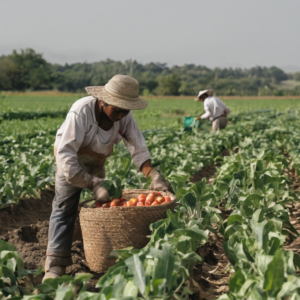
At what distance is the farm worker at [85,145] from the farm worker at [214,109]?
803 cm

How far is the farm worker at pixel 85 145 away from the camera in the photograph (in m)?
3.28

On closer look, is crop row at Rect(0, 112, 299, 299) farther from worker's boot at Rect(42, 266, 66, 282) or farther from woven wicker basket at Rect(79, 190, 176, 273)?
worker's boot at Rect(42, 266, 66, 282)

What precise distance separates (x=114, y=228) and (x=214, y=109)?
8.90m

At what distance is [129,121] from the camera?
12.5ft

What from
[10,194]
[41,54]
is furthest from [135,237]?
[41,54]

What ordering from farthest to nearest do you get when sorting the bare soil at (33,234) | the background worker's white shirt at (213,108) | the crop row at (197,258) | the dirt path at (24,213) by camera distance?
the background worker's white shirt at (213,108) → the dirt path at (24,213) → the bare soil at (33,234) → the crop row at (197,258)

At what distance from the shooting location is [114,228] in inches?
130

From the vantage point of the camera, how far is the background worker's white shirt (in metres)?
11.6

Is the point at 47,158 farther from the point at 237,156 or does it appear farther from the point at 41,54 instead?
the point at 41,54

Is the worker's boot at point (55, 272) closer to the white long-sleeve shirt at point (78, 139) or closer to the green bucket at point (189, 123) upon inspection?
the white long-sleeve shirt at point (78, 139)

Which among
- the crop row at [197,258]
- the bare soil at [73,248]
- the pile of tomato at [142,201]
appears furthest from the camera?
the pile of tomato at [142,201]

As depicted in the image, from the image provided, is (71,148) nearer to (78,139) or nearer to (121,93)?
(78,139)

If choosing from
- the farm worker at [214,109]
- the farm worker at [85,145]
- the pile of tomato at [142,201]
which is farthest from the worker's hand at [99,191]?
the farm worker at [214,109]

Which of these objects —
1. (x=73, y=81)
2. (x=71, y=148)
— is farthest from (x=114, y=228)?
(x=73, y=81)
